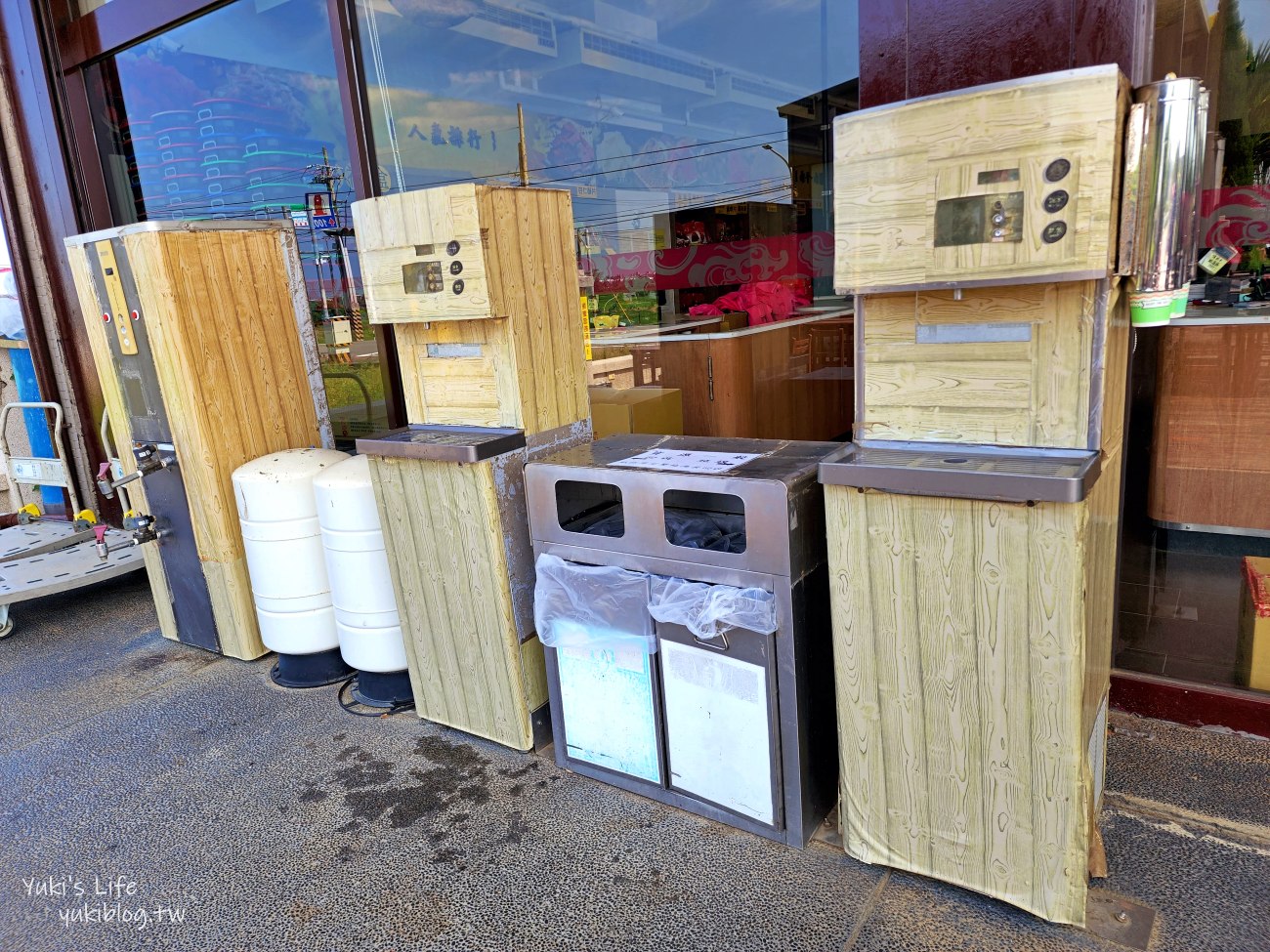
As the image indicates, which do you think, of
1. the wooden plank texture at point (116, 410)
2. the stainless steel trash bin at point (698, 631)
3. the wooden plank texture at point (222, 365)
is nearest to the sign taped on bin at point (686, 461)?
the stainless steel trash bin at point (698, 631)

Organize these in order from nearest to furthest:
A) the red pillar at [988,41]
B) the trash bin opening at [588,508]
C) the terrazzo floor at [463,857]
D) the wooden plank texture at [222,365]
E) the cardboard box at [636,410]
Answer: the terrazzo floor at [463,857] < the red pillar at [988,41] < the trash bin opening at [588,508] < the wooden plank texture at [222,365] < the cardboard box at [636,410]

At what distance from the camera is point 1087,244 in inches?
60.3

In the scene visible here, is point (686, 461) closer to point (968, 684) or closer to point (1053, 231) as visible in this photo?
point (968, 684)

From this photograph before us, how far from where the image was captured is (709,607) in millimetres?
2070

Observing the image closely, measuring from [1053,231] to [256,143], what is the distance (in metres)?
4.17

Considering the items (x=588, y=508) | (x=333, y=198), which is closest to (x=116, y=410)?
(x=333, y=198)

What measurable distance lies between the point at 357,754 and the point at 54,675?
1.91 m

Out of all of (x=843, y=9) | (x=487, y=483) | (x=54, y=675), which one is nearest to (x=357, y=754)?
(x=487, y=483)

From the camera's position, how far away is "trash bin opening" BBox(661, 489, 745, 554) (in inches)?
89.2

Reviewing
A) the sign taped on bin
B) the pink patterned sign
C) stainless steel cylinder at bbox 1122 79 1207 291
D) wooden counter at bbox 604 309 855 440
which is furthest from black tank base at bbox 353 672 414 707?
the pink patterned sign

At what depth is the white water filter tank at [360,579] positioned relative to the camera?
2.92m

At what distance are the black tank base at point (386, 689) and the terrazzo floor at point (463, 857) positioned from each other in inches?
4.3

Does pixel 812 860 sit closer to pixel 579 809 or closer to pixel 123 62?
pixel 579 809

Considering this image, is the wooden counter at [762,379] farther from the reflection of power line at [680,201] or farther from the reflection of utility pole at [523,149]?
the reflection of utility pole at [523,149]
